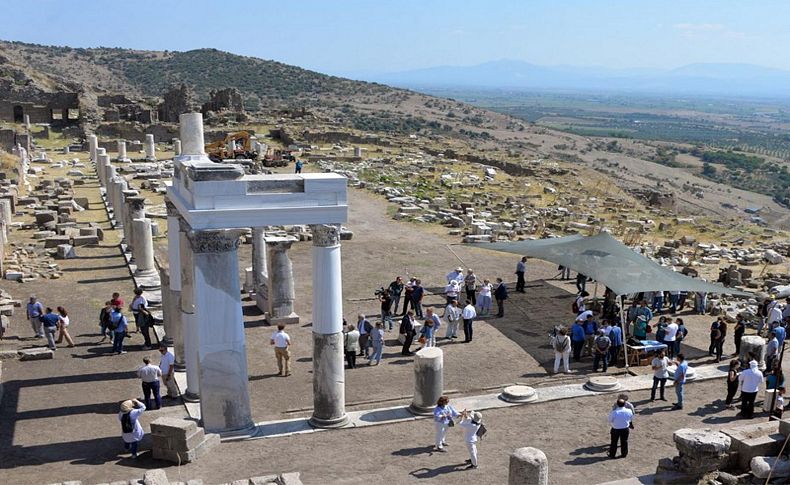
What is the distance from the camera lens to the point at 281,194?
1320cm

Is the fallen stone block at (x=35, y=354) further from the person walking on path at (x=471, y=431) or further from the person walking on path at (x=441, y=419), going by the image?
the person walking on path at (x=471, y=431)

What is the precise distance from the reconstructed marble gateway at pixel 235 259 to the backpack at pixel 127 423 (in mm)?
1266

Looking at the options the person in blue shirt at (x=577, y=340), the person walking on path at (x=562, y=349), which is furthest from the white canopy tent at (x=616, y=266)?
the person walking on path at (x=562, y=349)

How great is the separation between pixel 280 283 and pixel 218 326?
7142 millimetres

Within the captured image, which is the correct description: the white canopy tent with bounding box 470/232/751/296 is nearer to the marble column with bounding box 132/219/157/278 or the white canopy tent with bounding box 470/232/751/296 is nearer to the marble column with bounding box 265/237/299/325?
the marble column with bounding box 265/237/299/325

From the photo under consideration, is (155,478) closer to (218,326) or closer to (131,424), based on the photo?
(131,424)

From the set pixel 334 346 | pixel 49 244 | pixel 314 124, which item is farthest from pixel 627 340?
pixel 314 124

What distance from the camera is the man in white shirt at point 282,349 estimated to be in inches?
661

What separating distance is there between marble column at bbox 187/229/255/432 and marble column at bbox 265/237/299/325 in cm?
690

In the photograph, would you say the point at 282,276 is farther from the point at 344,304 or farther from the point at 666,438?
the point at 666,438

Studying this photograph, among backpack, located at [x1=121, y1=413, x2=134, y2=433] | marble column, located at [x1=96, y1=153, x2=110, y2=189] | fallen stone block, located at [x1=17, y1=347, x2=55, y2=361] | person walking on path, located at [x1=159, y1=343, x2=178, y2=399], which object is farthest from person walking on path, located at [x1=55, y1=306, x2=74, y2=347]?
marble column, located at [x1=96, y1=153, x2=110, y2=189]

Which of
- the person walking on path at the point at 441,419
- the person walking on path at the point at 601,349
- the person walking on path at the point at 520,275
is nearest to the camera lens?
the person walking on path at the point at 441,419

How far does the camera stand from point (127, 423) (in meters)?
12.9

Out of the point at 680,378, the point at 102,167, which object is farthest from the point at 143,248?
the point at 102,167
